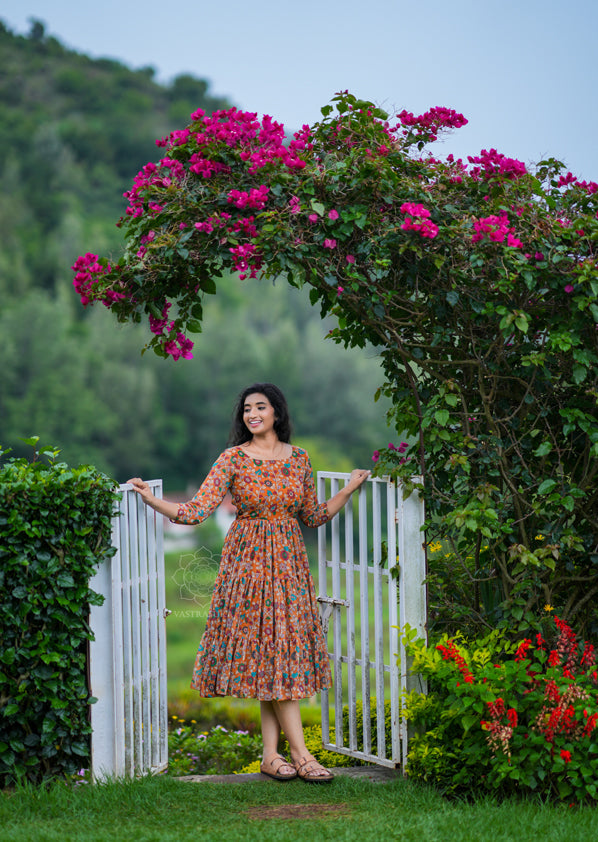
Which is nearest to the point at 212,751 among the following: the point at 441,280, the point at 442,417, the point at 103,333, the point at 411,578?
the point at 411,578

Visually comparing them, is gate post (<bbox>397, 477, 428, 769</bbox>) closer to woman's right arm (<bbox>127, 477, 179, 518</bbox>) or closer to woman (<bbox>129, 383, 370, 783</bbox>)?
woman (<bbox>129, 383, 370, 783</bbox>)

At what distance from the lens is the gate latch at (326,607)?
457 cm

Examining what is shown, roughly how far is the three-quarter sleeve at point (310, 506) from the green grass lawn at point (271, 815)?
1147 millimetres

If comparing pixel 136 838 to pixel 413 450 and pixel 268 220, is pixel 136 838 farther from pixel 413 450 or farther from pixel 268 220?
pixel 268 220

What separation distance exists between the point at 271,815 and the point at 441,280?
2.31 meters

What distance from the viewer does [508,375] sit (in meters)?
4.31

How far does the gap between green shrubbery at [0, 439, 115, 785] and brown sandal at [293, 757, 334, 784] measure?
94cm

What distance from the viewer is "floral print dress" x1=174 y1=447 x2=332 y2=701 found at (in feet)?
13.7

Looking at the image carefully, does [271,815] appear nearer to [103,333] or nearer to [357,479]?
[357,479]

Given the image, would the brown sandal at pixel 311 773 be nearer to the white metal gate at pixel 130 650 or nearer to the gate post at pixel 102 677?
the white metal gate at pixel 130 650

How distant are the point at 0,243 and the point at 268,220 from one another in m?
30.2

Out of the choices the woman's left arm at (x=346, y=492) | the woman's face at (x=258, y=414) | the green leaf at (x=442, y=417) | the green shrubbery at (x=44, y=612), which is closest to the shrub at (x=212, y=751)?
the green shrubbery at (x=44, y=612)

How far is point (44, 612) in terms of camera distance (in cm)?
390

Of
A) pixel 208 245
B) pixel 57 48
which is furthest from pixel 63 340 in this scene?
pixel 208 245
